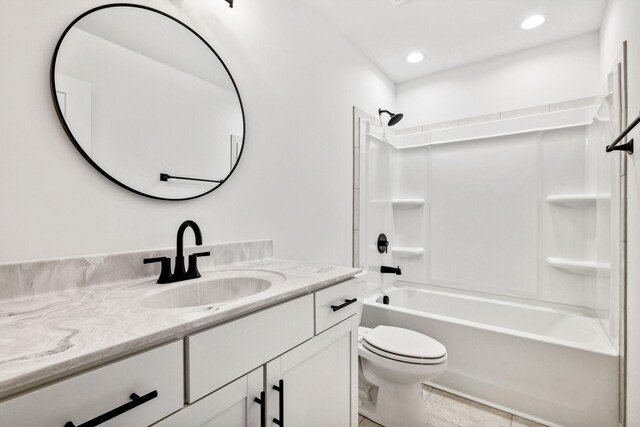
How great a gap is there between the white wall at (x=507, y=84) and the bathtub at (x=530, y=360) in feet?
5.38

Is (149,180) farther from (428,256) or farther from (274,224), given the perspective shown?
(428,256)

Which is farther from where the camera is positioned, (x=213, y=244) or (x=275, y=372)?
(x=213, y=244)

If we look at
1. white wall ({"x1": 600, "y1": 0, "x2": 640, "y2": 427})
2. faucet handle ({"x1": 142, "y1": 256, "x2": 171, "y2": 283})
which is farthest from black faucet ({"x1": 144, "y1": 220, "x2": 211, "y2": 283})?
white wall ({"x1": 600, "y1": 0, "x2": 640, "y2": 427})

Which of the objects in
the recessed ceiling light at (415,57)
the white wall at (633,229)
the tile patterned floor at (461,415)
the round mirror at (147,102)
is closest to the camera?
the round mirror at (147,102)

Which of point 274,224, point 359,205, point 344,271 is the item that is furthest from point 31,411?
point 359,205

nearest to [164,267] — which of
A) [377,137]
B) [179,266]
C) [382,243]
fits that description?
[179,266]

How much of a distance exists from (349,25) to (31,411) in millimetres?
2404

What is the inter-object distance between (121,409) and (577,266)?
8.84 ft

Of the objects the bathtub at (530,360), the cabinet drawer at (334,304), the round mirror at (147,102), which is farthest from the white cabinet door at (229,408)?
the bathtub at (530,360)

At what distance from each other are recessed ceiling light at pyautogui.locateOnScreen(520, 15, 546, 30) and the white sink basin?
239 centimetres

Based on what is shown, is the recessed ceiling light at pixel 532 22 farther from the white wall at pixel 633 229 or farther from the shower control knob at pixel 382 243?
the shower control knob at pixel 382 243

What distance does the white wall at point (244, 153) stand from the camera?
862 millimetres

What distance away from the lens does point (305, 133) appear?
1.86 m

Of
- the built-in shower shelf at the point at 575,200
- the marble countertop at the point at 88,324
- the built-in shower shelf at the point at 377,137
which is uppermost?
the built-in shower shelf at the point at 377,137
